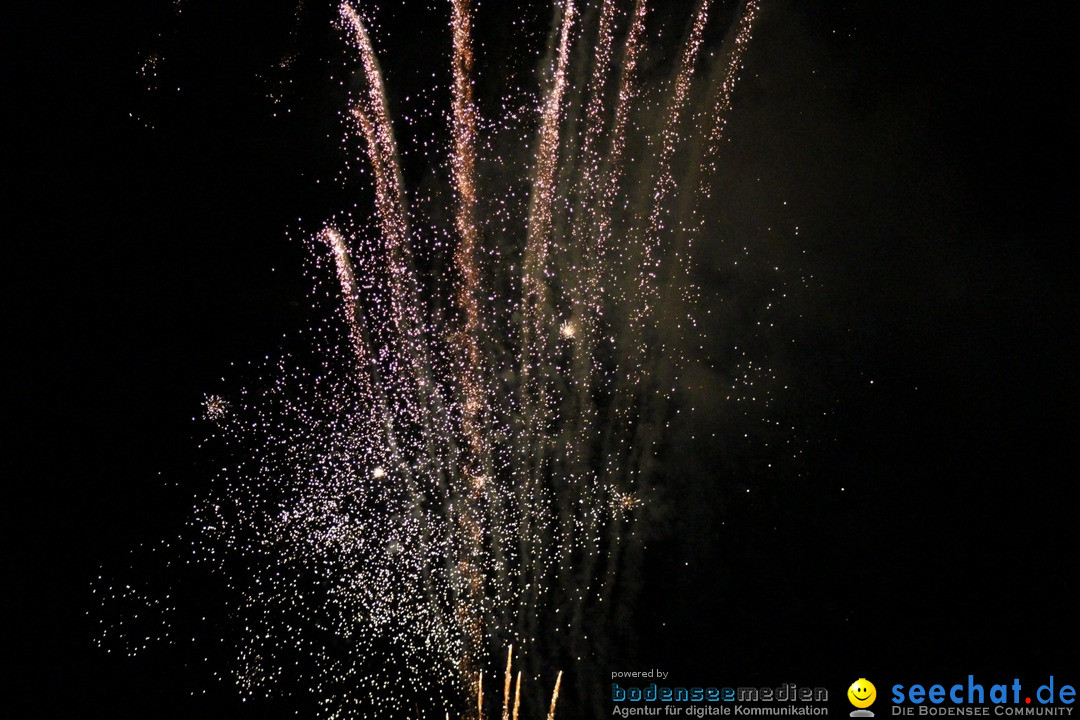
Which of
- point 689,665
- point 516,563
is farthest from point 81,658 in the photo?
point 689,665

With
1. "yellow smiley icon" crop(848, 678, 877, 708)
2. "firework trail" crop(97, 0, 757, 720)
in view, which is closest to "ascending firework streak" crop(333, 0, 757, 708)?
"firework trail" crop(97, 0, 757, 720)

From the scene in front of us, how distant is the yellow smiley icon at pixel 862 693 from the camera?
4.96 m

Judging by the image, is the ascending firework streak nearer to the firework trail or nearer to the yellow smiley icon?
the firework trail

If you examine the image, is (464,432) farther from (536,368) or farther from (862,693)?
(862,693)

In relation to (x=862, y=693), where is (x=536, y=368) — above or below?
above

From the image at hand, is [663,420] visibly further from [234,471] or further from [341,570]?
[234,471]

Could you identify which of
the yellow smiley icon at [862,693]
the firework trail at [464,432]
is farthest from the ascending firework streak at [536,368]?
the yellow smiley icon at [862,693]

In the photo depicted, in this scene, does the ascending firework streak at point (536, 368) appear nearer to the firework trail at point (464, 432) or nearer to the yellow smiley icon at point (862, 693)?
the firework trail at point (464, 432)

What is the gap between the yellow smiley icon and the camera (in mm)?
4957

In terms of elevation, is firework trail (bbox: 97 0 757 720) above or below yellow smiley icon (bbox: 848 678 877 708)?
above

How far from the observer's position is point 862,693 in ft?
16.4

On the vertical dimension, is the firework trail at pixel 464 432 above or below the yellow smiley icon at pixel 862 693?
above

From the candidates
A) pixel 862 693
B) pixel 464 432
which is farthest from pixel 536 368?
pixel 862 693

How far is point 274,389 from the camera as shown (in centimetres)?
491
